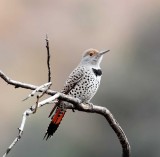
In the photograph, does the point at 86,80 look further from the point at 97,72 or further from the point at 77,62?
the point at 77,62

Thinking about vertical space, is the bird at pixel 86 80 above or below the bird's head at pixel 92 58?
below

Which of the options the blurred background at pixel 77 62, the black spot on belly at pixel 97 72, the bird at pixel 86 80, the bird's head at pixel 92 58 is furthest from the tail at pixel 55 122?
the blurred background at pixel 77 62

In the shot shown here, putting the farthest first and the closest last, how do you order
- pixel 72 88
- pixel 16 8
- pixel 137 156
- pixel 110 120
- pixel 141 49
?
pixel 16 8
pixel 141 49
pixel 137 156
pixel 72 88
pixel 110 120

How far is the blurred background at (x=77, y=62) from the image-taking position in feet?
86.9

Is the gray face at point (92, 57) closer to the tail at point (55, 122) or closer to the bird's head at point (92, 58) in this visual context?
the bird's head at point (92, 58)

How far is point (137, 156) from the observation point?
23.2 metres

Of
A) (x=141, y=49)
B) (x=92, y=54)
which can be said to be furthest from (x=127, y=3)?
(x=92, y=54)

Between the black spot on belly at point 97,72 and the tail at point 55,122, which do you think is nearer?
the tail at point 55,122

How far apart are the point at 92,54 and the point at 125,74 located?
2287cm

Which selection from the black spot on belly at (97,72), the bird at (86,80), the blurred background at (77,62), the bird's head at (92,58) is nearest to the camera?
the bird at (86,80)

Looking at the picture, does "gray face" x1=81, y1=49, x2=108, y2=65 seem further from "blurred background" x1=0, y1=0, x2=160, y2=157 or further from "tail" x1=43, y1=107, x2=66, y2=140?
"blurred background" x1=0, y1=0, x2=160, y2=157

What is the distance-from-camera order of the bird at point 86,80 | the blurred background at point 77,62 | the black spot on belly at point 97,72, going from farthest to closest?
the blurred background at point 77,62 < the black spot on belly at point 97,72 < the bird at point 86,80

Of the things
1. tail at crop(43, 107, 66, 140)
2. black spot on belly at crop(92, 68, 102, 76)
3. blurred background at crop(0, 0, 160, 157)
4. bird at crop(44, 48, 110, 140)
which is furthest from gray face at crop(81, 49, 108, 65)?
blurred background at crop(0, 0, 160, 157)

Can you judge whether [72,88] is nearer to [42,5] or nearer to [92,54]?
[92,54]
